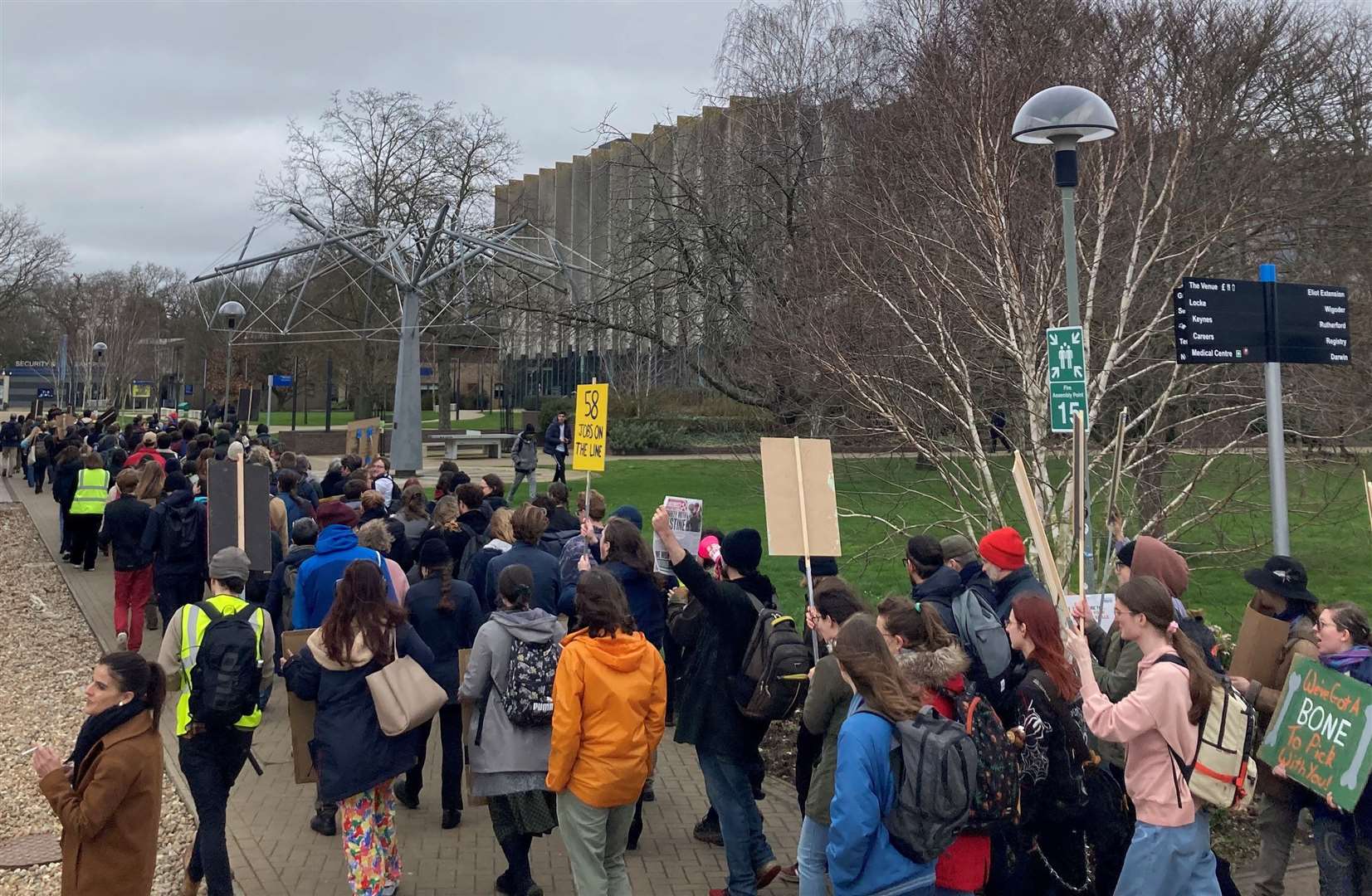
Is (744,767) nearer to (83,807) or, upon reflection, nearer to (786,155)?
(83,807)

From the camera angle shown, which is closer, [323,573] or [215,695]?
[215,695]

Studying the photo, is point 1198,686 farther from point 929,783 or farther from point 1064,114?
point 1064,114

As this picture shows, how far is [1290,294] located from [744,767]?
4734 millimetres

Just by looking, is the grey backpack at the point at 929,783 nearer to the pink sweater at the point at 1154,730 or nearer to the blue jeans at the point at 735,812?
the pink sweater at the point at 1154,730

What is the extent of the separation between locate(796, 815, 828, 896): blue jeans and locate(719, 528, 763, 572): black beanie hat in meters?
1.25

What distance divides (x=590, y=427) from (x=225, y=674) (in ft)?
20.4

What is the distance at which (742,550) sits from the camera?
19.5 feet

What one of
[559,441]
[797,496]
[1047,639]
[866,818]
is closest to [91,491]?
[797,496]

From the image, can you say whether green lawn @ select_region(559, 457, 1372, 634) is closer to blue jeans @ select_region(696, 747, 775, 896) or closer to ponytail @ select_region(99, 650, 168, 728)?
blue jeans @ select_region(696, 747, 775, 896)

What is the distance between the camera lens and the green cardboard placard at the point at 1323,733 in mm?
4902

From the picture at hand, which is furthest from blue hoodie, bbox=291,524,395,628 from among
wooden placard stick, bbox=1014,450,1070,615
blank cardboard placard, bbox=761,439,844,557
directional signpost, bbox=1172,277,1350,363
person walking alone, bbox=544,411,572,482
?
person walking alone, bbox=544,411,572,482

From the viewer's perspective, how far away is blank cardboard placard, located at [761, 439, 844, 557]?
263 inches

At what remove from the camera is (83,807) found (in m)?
4.69

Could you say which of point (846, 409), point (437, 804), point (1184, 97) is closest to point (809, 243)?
point (846, 409)
